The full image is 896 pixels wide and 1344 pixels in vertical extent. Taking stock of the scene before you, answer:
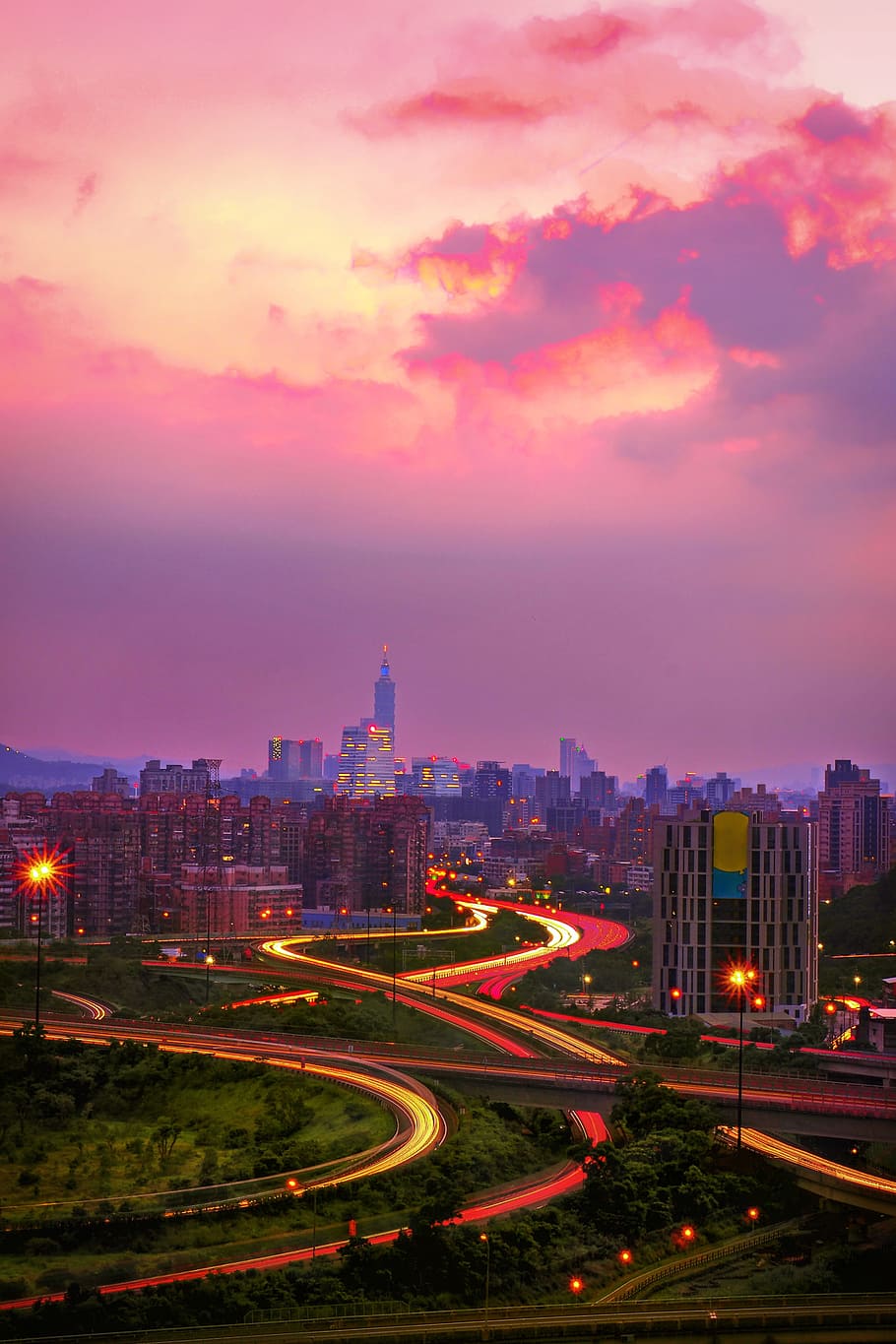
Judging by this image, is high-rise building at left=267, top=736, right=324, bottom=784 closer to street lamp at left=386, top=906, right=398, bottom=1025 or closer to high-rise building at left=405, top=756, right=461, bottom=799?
high-rise building at left=405, top=756, right=461, bottom=799

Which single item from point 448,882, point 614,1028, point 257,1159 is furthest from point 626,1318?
point 448,882

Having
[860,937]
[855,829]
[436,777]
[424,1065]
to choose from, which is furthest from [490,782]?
[424,1065]

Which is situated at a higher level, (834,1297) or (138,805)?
(138,805)

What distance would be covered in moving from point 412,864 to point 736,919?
24.0 meters

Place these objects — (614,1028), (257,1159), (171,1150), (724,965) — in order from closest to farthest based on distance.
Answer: (257,1159) → (171,1150) → (614,1028) → (724,965)

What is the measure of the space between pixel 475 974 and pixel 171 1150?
1769cm

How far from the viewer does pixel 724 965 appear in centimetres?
2716

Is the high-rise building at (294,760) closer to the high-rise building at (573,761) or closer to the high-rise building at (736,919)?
the high-rise building at (573,761)

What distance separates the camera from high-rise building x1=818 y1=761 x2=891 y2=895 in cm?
6031

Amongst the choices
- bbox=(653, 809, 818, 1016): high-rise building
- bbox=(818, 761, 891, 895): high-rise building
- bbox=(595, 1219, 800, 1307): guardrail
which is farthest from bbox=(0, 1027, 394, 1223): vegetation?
bbox=(818, 761, 891, 895): high-rise building

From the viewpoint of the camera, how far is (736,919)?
2722 cm

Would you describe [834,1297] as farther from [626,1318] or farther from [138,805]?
[138,805]

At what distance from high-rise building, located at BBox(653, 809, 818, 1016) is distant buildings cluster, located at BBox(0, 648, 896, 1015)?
29 mm

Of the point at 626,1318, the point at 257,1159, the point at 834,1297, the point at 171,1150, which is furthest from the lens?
the point at 171,1150
